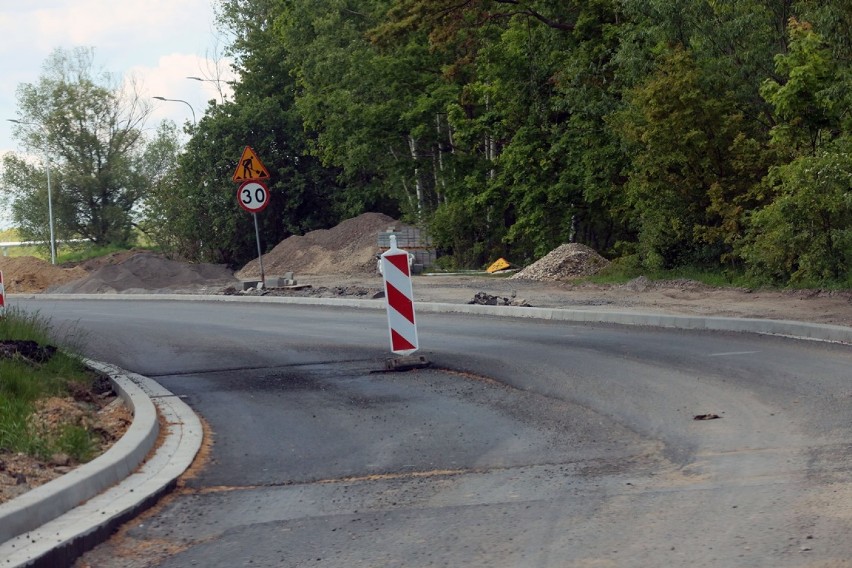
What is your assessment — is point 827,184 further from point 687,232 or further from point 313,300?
point 313,300

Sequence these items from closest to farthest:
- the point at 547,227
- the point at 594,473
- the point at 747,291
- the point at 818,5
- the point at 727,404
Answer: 1. the point at 594,473
2. the point at 727,404
3. the point at 818,5
4. the point at 747,291
5. the point at 547,227

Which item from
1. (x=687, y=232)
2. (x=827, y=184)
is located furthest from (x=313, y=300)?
(x=827, y=184)

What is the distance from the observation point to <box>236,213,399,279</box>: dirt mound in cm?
4394

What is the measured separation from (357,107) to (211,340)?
27.4 m

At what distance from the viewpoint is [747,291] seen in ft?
73.3

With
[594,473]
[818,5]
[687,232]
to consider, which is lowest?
[594,473]

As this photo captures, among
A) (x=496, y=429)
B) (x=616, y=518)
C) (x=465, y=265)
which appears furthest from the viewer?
(x=465, y=265)

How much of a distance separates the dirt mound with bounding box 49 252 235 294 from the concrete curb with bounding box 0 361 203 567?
96.1 feet

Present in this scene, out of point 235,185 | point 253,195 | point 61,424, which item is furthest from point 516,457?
point 235,185

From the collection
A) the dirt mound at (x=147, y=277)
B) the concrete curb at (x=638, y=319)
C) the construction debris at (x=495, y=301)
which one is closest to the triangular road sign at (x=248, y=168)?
the concrete curb at (x=638, y=319)

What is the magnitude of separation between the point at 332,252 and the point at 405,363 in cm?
3303

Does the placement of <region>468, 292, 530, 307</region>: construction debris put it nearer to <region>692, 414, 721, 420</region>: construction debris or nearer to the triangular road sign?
the triangular road sign

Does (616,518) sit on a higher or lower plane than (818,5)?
lower

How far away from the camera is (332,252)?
151 ft
